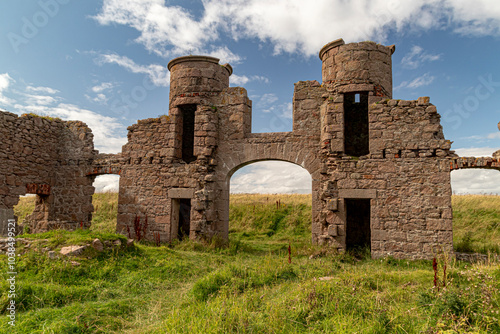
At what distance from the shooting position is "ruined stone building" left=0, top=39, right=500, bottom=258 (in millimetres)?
8586

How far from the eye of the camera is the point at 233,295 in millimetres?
5203

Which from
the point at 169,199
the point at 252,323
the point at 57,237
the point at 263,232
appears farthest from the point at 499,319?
the point at 263,232

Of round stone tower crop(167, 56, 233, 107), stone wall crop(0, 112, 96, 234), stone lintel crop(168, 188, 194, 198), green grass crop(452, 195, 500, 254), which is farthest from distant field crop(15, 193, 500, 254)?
round stone tower crop(167, 56, 233, 107)

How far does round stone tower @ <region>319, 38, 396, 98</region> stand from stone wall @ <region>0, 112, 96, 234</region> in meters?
9.03

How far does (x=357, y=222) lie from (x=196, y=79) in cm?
732

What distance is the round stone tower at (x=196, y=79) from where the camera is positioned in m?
10.9

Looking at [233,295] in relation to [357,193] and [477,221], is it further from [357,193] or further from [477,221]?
[477,221]

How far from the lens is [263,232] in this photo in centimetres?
1452

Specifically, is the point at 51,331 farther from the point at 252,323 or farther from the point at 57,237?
the point at 57,237

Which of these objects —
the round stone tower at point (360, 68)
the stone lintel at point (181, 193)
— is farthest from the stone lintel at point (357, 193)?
the stone lintel at point (181, 193)

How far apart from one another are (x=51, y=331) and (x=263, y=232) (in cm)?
1105

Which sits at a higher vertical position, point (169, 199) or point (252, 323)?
point (169, 199)

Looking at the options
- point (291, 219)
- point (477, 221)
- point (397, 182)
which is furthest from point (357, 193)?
point (477, 221)

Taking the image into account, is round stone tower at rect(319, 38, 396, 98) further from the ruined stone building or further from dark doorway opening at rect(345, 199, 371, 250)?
dark doorway opening at rect(345, 199, 371, 250)
